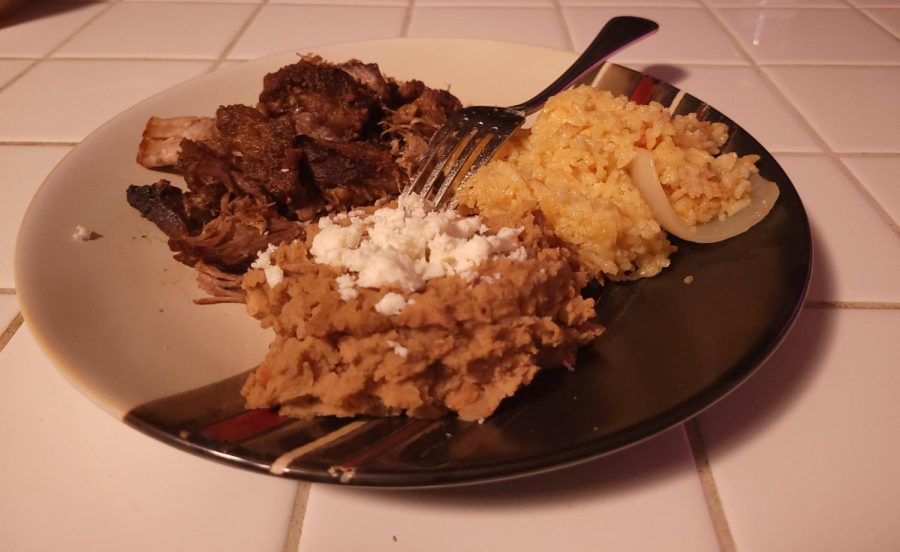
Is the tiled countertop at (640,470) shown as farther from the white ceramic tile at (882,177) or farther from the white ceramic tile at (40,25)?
the white ceramic tile at (40,25)

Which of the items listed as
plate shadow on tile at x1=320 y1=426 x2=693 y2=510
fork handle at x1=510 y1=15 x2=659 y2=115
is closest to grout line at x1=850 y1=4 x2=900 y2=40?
fork handle at x1=510 y1=15 x2=659 y2=115

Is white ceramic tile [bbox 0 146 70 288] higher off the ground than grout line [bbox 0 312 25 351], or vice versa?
white ceramic tile [bbox 0 146 70 288]

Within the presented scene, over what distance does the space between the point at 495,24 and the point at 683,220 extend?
192 cm

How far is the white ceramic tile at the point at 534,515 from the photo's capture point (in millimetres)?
1051

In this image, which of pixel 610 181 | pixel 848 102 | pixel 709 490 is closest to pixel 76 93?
pixel 610 181

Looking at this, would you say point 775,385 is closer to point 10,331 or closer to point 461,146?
point 461,146

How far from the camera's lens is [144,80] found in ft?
8.86

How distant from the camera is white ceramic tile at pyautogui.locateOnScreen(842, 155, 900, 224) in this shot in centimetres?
192

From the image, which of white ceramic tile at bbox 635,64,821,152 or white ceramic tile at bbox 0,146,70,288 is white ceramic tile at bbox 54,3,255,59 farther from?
white ceramic tile at bbox 635,64,821,152

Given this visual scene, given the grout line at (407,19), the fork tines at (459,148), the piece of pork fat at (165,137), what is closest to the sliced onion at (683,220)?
the fork tines at (459,148)

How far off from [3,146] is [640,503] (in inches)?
97.9

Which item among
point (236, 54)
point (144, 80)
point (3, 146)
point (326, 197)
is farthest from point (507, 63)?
point (3, 146)

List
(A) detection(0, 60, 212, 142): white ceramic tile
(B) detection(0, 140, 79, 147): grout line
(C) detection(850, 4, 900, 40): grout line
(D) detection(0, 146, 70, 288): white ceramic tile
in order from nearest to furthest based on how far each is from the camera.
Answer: (D) detection(0, 146, 70, 288): white ceramic tile
(B) detection(0, 140, 79, 147): grout line
(A) detection(0, 60, 212, 142): white ceramic tile
(C) detection(850, 4, 900, 40): grout line

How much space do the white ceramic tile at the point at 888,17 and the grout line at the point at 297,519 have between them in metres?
3.62
